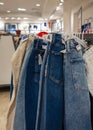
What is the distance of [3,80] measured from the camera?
3.94m

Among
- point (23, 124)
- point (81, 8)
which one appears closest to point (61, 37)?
point (23, 124)

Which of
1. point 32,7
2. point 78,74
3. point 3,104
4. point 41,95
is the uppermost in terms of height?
point 32,7

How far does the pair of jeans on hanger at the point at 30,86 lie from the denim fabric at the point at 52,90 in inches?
5.0

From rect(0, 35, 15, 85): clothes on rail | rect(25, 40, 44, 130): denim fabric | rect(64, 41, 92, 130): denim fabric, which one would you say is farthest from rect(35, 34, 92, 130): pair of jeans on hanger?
rect(0, 35, 15, 85): clothes on rail

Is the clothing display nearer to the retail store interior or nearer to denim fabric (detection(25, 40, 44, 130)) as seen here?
the retail store interior

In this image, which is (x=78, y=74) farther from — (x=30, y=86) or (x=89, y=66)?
(x=30, y=86)

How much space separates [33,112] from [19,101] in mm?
127

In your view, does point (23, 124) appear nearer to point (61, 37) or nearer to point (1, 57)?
point (61, 37)

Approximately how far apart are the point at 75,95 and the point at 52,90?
0.14 metres

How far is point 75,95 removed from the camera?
1.13 meters

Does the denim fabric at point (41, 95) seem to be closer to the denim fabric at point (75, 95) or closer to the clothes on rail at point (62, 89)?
the clothes on rail at point (62, 89)

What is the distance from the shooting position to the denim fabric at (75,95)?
1125mm

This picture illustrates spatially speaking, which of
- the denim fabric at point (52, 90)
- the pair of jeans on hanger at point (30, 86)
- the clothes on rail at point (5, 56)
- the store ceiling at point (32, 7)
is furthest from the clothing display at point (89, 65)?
the store ceiling at point (32, 7)

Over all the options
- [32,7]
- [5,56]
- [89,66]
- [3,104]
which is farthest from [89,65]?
[32,7]
